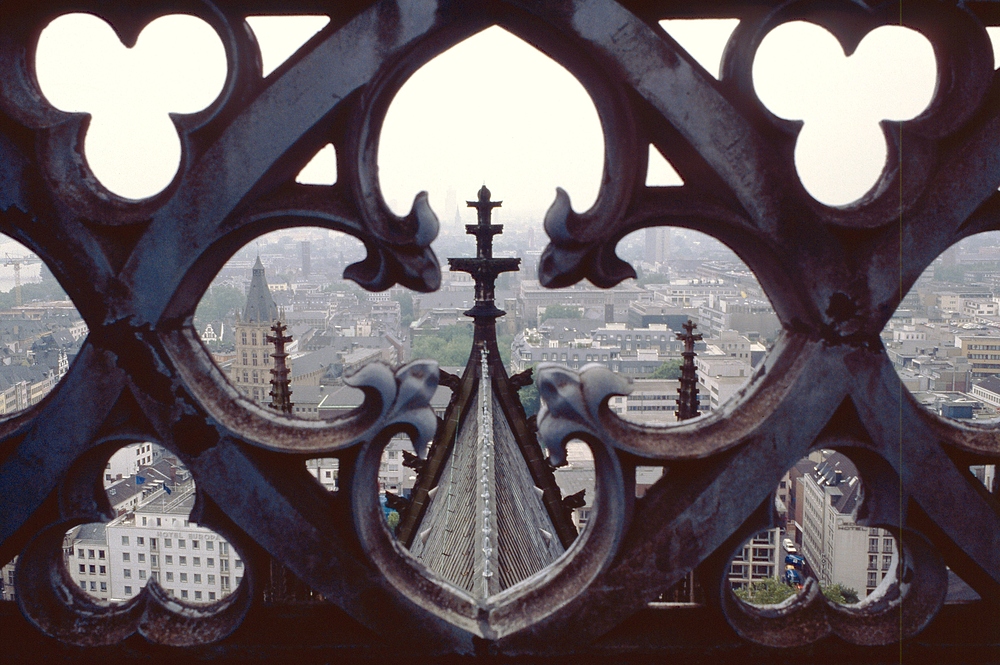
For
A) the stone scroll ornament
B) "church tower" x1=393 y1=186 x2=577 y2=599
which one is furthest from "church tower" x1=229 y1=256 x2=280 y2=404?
the stone scroll ornament

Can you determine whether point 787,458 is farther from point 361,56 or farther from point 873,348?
point 361,56

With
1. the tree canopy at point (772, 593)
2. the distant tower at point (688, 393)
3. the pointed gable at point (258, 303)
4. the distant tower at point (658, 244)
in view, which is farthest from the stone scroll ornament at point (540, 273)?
the distant tower at point (658, 244)

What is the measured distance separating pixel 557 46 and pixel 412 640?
51.0 inches

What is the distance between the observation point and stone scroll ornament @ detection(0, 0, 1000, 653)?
5.68ft

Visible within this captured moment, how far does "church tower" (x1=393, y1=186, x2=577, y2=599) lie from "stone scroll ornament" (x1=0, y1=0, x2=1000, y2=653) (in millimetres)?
2373

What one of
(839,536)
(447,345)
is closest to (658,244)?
(447,345)

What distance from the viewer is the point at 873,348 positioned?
1810 millimetres

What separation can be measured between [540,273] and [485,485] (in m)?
4.57

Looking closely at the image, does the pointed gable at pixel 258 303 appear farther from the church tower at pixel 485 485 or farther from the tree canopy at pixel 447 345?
the tree canopy at pixel 447 345

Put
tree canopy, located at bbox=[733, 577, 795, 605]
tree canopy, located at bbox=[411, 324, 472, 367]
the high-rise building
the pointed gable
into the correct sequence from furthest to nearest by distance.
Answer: tree canopy, located at bbox=[411, 324, 472, 367] → the high-rise building → tree canopy, located at bbox=[733, 577, 795, 605] → the pointed gable

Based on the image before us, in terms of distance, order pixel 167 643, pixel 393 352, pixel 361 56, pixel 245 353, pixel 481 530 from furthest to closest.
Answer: pixel 393 352 → pixel 245 353 → pixel 481 530 → pixel 167 643 → pixel 361 56

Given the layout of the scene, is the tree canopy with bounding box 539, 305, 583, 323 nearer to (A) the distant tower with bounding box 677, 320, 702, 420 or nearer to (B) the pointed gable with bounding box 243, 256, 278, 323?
(B) the pointed gable with bounding box 243, 256, 278, 323

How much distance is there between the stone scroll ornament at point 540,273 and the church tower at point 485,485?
7.78 feet

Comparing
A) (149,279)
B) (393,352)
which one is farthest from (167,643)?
(393,352)
